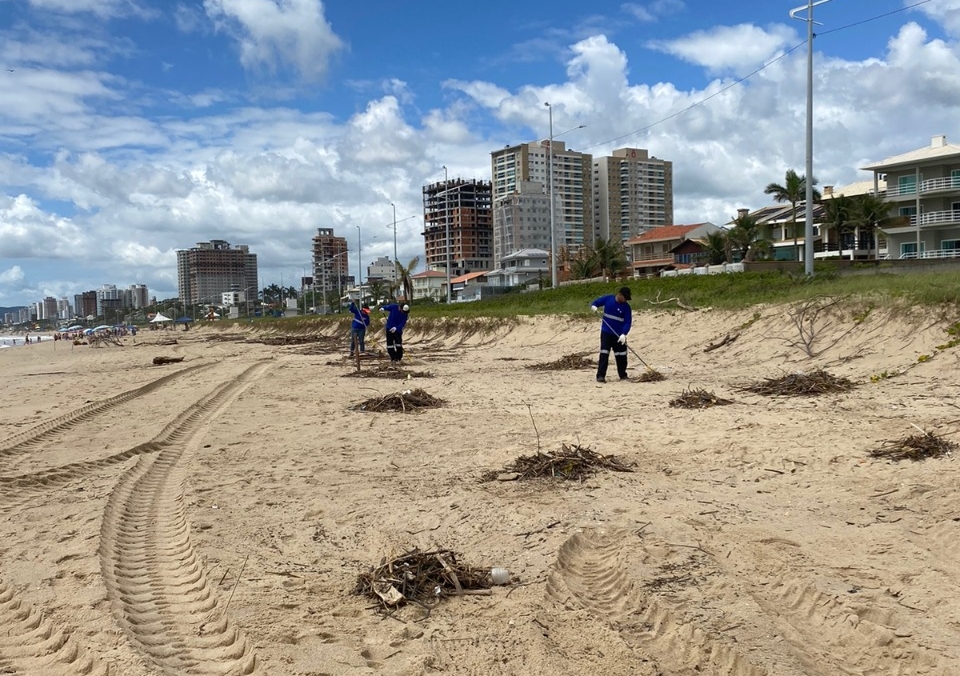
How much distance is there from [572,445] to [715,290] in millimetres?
16215

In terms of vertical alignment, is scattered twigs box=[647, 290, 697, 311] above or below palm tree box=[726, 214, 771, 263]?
below

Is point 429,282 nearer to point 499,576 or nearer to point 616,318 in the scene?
point 616,318

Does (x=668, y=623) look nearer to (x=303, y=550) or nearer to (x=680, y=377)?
(x=303, y=550)

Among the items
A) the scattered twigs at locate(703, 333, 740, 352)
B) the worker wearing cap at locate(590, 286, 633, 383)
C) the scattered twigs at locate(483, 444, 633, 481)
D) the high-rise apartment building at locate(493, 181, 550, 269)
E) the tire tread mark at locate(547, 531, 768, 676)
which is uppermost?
the high-rise apartment building at locate(493, 181, 550, 269)

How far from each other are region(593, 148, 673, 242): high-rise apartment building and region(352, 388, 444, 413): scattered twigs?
11506 cm

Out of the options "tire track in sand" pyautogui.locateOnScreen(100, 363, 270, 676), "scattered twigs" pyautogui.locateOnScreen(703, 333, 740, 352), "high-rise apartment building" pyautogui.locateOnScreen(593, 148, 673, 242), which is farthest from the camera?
"high-rise apartment building" pyautogui.locateOnScreen(593, 148, 673, 242)

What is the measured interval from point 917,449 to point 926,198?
47.6 m

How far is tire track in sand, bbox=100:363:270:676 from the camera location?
3.49m

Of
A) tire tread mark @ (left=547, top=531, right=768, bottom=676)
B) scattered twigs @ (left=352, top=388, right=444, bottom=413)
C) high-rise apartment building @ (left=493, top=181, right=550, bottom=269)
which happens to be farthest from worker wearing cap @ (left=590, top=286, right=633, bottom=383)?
high-rise apartment building @ (left=493, top=181, right=550, bottom=269)

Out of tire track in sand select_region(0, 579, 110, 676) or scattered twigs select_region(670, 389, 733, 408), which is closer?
tire track in sand select_region(0, 579, 110, 676)

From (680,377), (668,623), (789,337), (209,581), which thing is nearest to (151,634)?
(209,581)

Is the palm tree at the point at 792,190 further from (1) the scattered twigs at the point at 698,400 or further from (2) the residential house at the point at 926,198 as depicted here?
(1) the scattered twigs at the point at 698,400

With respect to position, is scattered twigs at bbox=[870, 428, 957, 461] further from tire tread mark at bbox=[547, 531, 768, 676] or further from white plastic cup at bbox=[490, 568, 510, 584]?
white plastic cup at bbox=[490, 568, 510, 584]

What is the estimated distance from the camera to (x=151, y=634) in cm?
371
